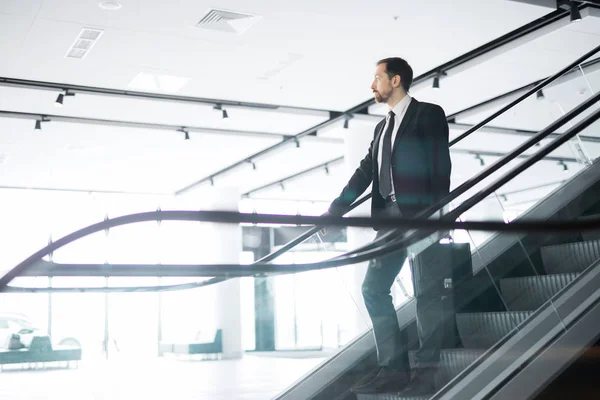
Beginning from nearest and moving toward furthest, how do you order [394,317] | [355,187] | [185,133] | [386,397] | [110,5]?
1. [386,397]
2. [394,317]
3. [355,187]
4. [110,5]
5. [185,133]

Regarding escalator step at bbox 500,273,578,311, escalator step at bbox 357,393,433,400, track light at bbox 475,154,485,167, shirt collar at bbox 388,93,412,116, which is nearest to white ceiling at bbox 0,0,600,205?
track light at bbox 475,154,485,167

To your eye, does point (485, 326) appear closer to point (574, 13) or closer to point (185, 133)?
point (574, 13)

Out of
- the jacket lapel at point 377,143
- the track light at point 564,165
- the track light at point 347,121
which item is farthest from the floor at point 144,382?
Answer: the track light at point 347,121

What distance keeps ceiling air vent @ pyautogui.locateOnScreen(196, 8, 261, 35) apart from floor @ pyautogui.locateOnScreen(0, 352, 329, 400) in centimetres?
384

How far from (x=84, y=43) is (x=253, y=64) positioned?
6.44 feet

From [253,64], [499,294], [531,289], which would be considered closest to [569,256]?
[531,289]

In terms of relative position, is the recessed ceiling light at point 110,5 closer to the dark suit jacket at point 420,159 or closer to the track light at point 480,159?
Result: the dark suit jacket at point 420,159

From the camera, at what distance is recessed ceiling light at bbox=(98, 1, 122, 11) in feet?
21.3

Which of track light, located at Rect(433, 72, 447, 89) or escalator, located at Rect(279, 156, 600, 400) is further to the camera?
track light, located at Rect(433, 72, 447, 89)

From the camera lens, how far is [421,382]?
3277 mm

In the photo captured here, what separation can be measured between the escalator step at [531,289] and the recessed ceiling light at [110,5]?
15.2 feet

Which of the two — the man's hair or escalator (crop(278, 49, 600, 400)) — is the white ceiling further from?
the man's hair

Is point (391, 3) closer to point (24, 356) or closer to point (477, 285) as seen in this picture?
point (477, 285)

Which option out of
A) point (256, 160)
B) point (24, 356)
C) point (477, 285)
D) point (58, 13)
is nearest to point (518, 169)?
point (477, 285)
